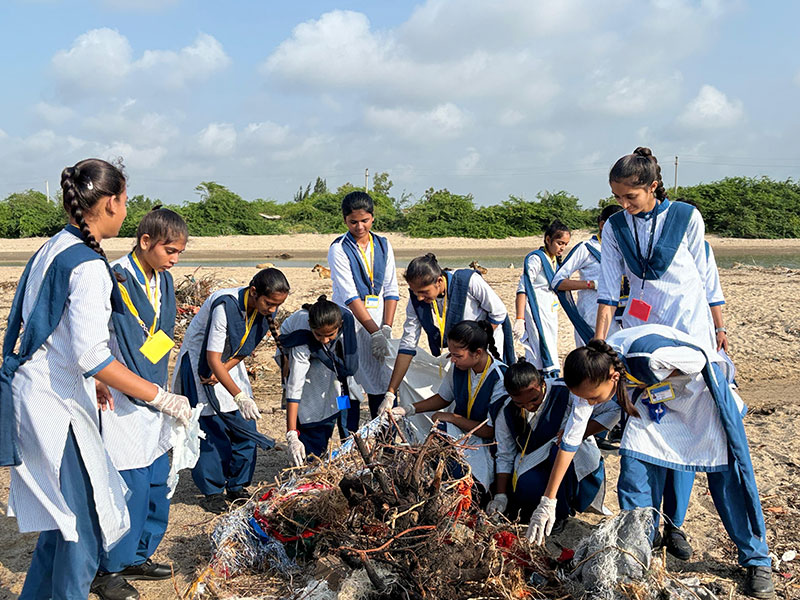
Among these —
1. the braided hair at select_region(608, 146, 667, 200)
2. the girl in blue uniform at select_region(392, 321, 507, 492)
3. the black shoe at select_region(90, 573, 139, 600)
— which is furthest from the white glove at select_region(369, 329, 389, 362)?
the black shoe at select_region(90, 573, 139, 600)

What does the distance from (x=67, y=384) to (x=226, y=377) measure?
4.47 ft

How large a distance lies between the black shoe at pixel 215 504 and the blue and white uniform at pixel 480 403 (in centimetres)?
138

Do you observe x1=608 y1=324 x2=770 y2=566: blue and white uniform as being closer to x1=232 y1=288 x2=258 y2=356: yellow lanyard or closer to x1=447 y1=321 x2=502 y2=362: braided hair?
x1=447 y1=321 x2=502 y2=362: braided hair

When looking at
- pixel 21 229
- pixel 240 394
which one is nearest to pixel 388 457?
pixel 240 394

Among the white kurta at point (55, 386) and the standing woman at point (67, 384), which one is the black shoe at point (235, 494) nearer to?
the standing woman at point (67, 384)

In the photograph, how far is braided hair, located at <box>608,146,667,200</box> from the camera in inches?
137

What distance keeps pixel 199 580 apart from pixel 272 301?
1.51 metres

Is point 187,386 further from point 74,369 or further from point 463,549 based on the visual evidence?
point 463,549

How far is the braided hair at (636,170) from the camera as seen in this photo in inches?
137

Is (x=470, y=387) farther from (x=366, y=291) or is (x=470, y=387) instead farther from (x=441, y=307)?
(x=366, y=291)

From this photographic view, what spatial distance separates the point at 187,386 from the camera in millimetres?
4223

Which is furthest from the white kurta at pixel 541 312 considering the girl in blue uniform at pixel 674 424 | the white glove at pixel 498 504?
the girl in blue uniform at pixel 674 424

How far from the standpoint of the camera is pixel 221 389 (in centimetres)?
414

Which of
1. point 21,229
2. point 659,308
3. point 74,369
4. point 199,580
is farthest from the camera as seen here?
point 21,229
